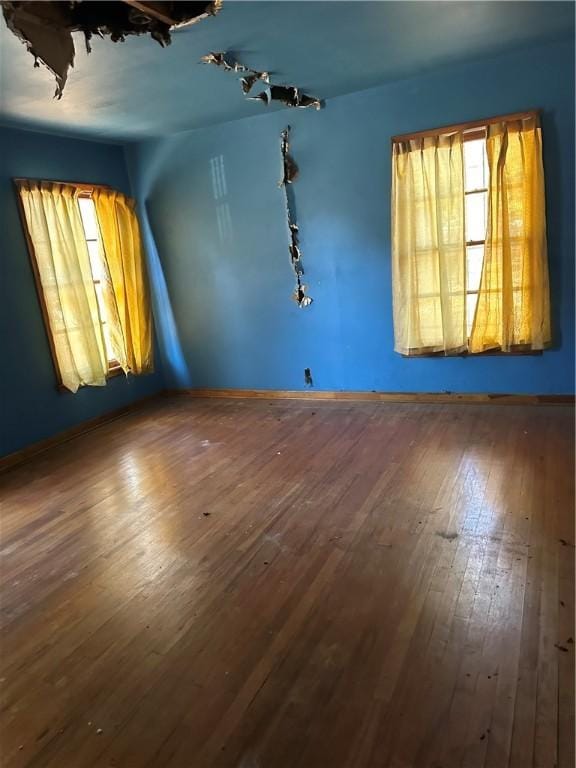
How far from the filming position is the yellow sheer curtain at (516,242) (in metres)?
3.61

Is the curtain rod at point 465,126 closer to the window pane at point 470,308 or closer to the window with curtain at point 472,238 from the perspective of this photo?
the window with curtain at point 472,238

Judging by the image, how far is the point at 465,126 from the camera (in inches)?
148

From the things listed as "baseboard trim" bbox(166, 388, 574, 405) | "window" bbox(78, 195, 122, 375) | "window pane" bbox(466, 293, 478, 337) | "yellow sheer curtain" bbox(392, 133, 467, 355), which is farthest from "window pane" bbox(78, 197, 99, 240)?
"window pane" bbox(466, 293, 478, 337)

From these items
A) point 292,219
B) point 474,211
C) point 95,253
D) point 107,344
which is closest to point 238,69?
point 292,219

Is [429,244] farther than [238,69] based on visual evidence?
Yes

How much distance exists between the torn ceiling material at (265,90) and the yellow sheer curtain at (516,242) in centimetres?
141

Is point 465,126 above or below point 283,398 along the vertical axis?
above

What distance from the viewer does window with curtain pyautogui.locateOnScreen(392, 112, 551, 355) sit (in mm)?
3658

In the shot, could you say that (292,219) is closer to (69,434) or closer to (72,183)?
(72,183)

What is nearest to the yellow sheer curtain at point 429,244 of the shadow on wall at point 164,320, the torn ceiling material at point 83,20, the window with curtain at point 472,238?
the window with curtain at point 472,238

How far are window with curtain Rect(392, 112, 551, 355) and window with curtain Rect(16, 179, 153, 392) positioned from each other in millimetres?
2469

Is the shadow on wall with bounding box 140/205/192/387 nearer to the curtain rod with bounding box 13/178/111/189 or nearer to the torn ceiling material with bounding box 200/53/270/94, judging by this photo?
the curtain rod with bounding box 13/178/111/189

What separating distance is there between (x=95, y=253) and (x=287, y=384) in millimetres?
2128

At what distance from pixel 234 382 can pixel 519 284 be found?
2742 millimetres
